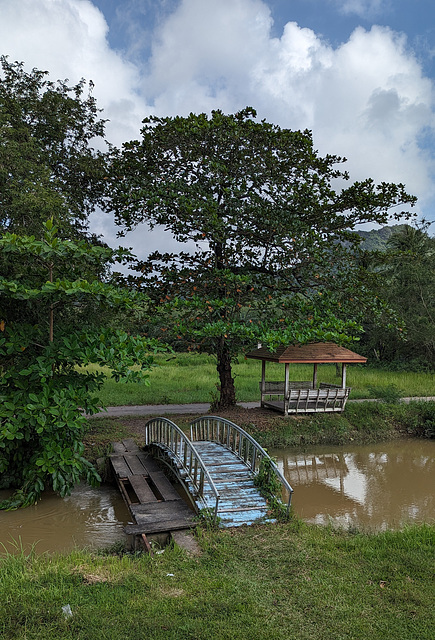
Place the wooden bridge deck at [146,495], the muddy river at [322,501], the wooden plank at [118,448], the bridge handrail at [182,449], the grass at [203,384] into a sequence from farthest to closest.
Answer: the grass at [203,384], the wooden plank at [118,448], the muddy river at [322,501], the bridge handrail at [182,449], the wooden bridge deck at [146,495]

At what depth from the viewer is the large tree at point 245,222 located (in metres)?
12.5

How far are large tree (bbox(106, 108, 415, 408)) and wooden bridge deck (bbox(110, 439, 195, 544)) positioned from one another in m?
3.15

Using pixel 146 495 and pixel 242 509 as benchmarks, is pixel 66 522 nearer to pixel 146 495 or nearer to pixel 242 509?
pixel 146 495

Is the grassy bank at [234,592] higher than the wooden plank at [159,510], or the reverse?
the grassy bank at [234,592]

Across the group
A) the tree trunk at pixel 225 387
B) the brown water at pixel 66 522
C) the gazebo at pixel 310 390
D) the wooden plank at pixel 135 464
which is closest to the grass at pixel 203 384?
the tree trunk at pixel 225 387

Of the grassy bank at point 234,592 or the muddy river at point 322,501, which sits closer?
the grassy bank at point 234,592

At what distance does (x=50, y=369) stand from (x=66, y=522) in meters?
2.89

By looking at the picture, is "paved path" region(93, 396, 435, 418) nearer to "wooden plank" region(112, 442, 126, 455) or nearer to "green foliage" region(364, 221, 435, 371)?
"wooden plank" region(112, 442, 126, 455)

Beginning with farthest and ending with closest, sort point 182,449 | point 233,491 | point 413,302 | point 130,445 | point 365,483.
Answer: point 413,302
point 130,445
point 365,483
point 182,449
point 233,491

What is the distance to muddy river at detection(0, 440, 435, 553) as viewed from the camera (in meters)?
8.24

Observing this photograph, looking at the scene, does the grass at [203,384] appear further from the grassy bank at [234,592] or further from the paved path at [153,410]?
the grassy bank at [234,592]

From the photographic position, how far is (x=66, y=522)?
28.6ft

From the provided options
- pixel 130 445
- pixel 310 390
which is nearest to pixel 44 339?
pixel 130 445

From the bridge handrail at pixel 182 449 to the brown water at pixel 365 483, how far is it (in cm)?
240
